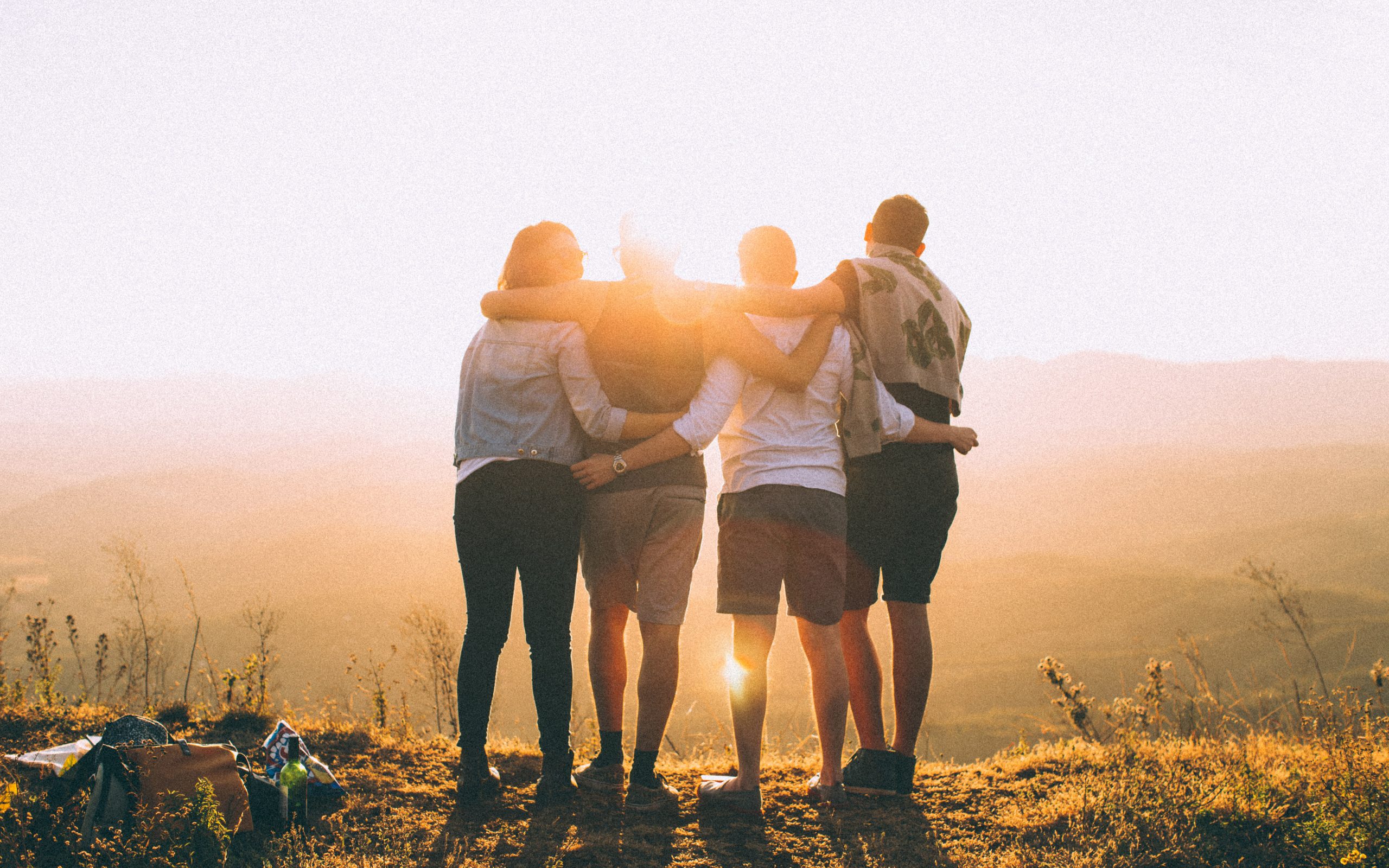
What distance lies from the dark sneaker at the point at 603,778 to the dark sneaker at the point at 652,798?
0.12 m

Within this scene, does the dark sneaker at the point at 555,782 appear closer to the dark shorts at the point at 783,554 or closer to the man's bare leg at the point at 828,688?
the dark shorts at the point at 783,554

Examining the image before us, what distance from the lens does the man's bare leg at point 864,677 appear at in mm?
3682

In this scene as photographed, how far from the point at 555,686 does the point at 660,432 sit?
1.13 meters

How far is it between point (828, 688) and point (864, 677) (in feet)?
1.42

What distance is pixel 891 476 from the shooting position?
3643 mm

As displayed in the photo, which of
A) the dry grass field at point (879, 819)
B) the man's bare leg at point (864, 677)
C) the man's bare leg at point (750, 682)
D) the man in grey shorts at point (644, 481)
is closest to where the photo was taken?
the dry grass field at point (879, 819)

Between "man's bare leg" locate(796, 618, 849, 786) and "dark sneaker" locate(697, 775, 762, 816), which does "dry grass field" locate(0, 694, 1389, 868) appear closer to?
"dark sneaker" locate(697, 775, 762, 816)

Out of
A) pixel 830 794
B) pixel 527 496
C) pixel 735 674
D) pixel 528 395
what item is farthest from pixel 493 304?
pixel 830 794

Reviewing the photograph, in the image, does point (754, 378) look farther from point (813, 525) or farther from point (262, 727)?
point (262, 727)

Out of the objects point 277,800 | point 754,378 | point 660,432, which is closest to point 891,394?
point 754,378

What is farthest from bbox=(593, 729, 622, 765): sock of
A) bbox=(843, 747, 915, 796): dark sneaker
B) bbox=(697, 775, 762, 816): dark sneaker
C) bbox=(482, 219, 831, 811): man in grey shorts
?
bbox=(843, 747, 915, 796): dark sneaker

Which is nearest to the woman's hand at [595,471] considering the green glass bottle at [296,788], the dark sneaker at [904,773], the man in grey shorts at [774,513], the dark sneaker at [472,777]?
A: the man in grey shorts at [774,513]

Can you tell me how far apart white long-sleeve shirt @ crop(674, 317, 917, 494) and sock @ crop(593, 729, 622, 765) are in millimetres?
1205

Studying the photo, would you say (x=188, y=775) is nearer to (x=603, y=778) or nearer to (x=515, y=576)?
(x=515, y=576)
